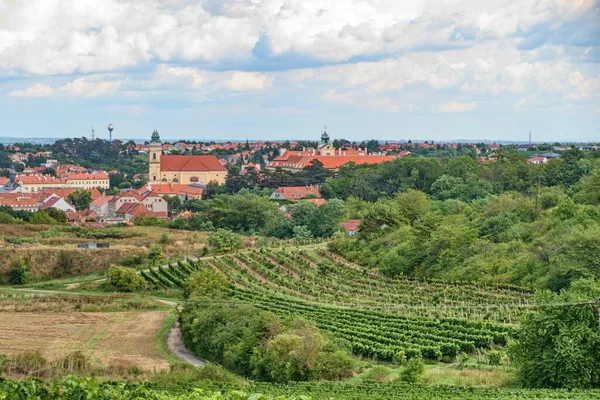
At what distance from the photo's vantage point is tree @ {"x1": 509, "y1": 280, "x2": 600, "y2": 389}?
22.0m

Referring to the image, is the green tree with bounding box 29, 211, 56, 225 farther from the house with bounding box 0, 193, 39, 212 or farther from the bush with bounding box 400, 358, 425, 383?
the bush with bounding box 400, 358, 425, 383

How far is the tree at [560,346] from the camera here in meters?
22.0

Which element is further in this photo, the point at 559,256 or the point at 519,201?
the point at 519,201

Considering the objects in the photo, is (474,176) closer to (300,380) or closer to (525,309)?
(525,309)

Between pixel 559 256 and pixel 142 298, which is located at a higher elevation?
pixel 559 256

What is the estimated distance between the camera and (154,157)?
367 ft

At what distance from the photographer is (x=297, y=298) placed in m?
37.5

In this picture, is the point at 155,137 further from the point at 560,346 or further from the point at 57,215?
the point at 560,346

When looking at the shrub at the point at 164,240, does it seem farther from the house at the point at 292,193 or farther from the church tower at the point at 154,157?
the church tower at the point at 154,157

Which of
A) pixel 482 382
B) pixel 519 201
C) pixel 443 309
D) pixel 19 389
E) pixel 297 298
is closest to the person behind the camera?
pixel 19 389

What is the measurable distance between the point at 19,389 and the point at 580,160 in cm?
6513

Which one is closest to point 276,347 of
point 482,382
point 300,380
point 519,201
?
point 300,380

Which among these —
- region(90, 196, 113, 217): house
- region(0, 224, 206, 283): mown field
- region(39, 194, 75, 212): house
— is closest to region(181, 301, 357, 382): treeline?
region(0, 224, 206, 283): mown field

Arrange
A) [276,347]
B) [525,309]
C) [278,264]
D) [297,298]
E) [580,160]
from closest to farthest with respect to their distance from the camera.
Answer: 1. [276,347]
2. [525,309]
3. [297,298]
4. [278,264]
5. [580,160]
